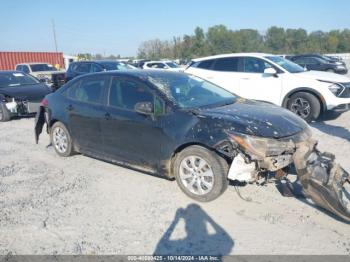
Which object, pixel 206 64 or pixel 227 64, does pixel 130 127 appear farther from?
pixel 206 64

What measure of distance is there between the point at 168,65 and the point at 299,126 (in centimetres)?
2085

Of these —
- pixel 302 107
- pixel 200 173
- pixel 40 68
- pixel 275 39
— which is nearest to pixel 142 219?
pixel 200 173

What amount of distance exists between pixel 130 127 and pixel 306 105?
5.40 m

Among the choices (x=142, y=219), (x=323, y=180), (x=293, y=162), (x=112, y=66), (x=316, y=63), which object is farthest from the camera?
(x=316, y=63)

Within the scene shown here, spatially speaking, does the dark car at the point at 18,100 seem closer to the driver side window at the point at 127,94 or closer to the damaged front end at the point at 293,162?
the driver side window at the point at 127,94

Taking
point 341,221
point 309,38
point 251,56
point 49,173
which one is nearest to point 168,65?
point 251,56

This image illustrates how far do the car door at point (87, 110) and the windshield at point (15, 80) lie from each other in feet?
19.6

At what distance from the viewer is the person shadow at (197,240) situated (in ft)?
11.0

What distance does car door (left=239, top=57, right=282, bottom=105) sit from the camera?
29.7 feet

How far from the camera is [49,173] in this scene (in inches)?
222

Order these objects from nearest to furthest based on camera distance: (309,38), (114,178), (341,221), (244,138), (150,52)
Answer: (341,221) → (244,138) → (114,178) → (150,52) → (309,38)

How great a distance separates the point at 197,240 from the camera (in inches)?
139

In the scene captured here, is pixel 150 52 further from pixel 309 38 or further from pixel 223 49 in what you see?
pixel 309 38

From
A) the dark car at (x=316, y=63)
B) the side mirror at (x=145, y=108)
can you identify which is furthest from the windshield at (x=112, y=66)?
the dark car at (x=316, y=63)
